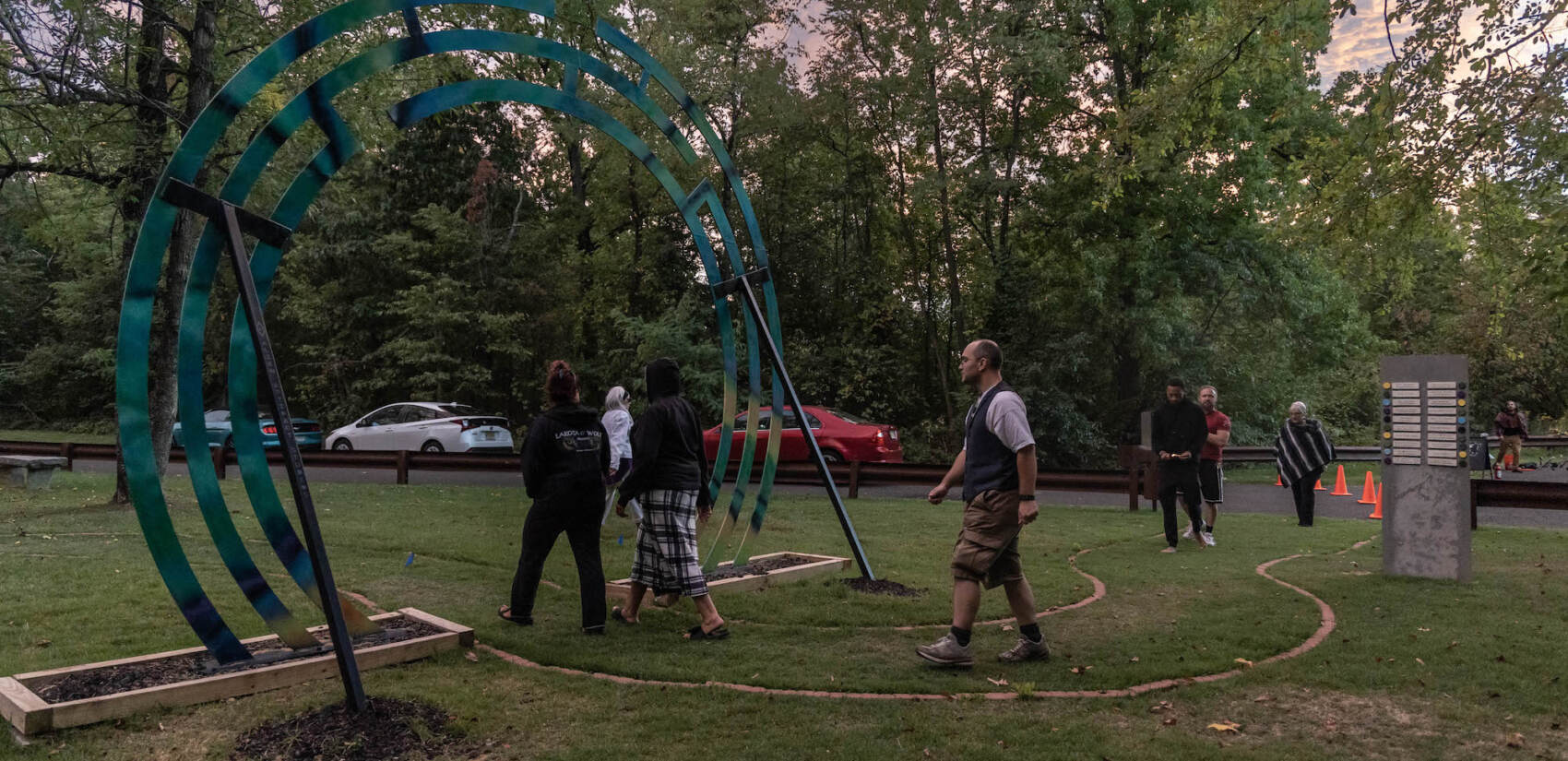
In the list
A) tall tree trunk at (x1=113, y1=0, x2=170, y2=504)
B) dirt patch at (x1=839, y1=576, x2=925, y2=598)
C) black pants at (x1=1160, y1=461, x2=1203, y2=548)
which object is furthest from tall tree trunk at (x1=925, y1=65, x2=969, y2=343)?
dirt patch at (x1=839, y1=576, x2=925, y2=598)

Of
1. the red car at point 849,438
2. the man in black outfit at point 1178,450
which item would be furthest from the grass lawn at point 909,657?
the red car at point 849,438

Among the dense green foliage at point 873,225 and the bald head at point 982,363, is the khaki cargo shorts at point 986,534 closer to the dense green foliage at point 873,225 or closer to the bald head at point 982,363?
the bald head at point 982,363

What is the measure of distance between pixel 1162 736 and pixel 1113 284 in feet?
58.9

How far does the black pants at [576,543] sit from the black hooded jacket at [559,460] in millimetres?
54

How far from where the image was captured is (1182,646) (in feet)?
19.6

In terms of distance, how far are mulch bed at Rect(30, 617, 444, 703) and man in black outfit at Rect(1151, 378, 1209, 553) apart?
7323mm

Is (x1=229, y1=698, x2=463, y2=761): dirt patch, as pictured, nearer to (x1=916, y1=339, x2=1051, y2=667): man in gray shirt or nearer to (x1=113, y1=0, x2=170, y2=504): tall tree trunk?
(x1=916, y1=339, x2=1051, y2=667): man in gray shirt


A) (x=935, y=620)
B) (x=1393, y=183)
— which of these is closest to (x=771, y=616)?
(x=935, y=620)

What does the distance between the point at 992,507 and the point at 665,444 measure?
2186mm

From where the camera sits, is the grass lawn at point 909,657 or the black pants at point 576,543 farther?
the black pants at point 576,543

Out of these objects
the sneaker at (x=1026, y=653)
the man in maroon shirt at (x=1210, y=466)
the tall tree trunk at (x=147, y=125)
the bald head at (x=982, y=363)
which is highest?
the tall tree trunk at (x=147, y=125)

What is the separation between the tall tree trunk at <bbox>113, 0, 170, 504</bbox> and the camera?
1128 centimetres

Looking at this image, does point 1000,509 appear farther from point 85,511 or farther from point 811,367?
point 811,367

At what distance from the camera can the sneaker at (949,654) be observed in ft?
18.0
